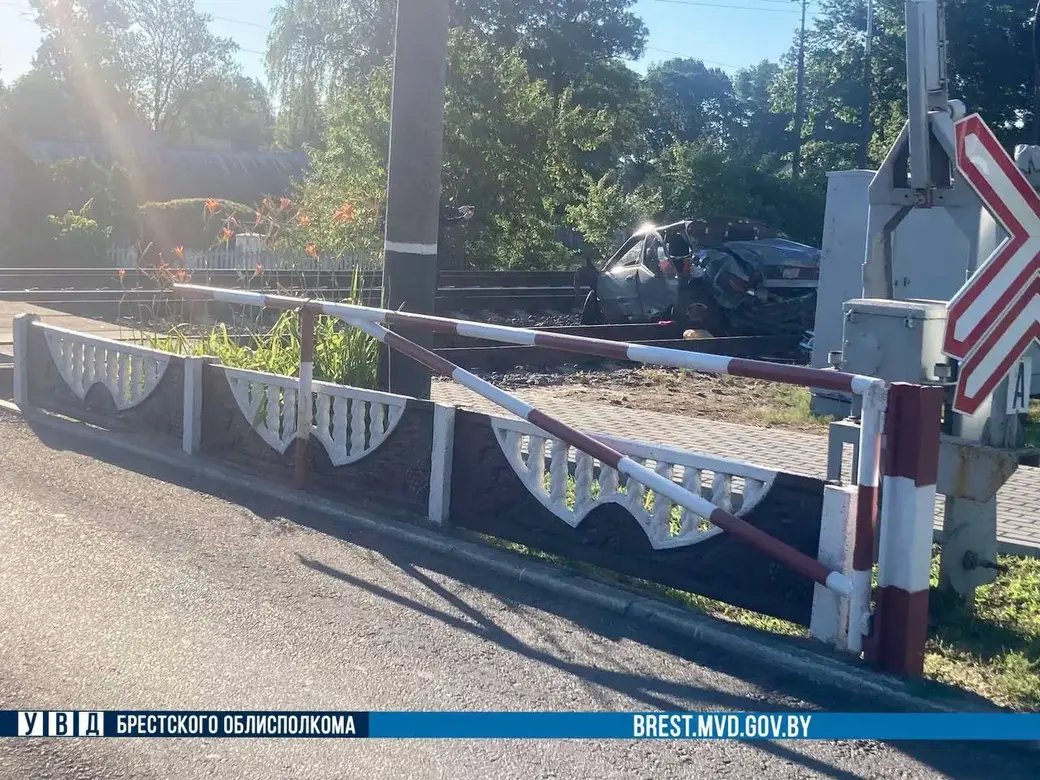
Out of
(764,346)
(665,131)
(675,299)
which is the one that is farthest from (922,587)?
(665,131)

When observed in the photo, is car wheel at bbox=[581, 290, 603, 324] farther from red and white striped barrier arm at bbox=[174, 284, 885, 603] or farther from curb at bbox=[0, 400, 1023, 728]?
red and white striped barrier arm at bbox=[174, 284, 885, 603]

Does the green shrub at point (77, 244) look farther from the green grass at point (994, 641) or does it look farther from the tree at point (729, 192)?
the green grass at point (994, 641)

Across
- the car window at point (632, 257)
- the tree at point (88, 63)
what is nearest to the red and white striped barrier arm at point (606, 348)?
the car window at point (632, 257)

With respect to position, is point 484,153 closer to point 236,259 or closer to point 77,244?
point 236,259

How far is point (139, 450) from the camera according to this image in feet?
27.5

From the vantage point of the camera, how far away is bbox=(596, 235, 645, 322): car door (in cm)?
1766

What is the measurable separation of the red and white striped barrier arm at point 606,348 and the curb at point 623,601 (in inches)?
42.5

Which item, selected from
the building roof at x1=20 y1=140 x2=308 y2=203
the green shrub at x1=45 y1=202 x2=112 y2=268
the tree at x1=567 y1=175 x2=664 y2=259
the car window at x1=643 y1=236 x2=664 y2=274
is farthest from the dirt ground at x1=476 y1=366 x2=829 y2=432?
the building roof at x1=20 y1=140 x2=308 y2=203

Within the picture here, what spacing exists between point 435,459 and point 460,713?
99.5 inches

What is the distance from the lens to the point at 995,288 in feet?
18.9

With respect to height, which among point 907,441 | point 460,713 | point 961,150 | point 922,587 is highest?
point 961,150

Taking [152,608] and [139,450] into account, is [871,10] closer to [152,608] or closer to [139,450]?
[139,450]

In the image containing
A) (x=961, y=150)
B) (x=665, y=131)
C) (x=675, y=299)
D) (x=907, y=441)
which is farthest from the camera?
(x=665, y=131)

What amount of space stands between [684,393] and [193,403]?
620 cm
